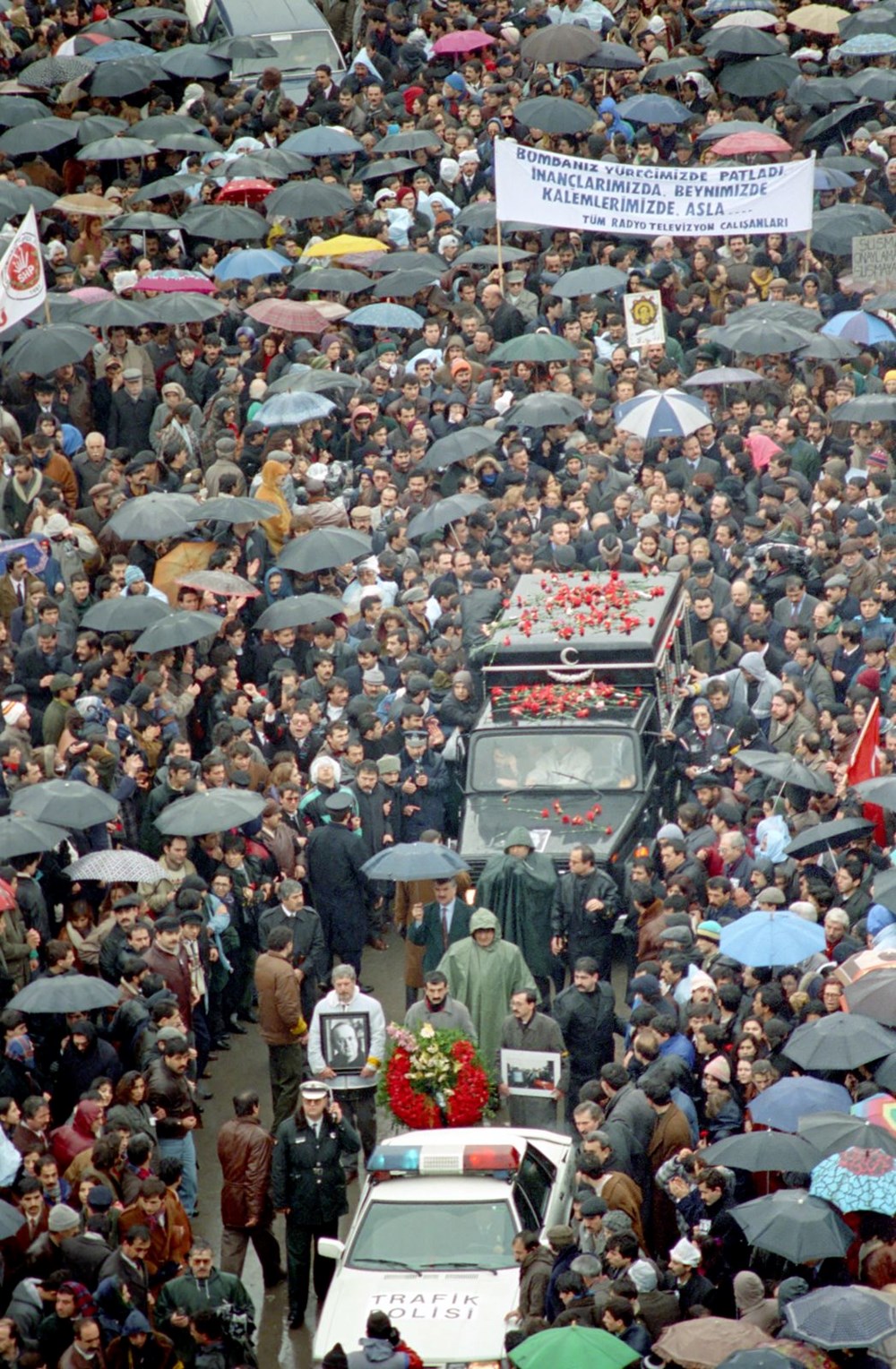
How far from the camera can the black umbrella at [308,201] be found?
87.3 feet

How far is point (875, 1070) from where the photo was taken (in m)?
13.7

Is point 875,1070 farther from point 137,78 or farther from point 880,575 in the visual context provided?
point 137,78

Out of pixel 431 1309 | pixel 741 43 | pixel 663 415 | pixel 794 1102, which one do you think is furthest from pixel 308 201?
pixel 431 1309

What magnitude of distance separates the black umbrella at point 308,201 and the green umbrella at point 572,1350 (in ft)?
57.7

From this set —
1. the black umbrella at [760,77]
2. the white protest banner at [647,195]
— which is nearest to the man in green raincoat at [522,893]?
the white protest banner at [647,195]

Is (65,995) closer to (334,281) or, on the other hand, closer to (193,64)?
(334,281)

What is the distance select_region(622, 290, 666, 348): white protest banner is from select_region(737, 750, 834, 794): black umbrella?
8227 mm

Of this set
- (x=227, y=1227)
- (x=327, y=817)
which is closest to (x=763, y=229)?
(x=327, y=817)

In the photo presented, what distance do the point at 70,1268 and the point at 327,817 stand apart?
585cm

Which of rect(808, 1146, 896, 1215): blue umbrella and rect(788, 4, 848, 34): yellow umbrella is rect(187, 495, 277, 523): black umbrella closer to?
rect(808, 1146, 896, 1215): blue umbrella

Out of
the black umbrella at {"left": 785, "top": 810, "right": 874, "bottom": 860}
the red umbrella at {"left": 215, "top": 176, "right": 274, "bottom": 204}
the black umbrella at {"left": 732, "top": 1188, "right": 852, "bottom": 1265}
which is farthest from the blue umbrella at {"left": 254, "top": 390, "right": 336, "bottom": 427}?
the black umbrella at {"left": 732, "top": 1188, "right": 852, "bottom": 1265}

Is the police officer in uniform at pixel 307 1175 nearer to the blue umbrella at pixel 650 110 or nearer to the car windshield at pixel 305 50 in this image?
the blue umbrella at pixel 650 110

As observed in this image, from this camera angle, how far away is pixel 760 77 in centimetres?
3003

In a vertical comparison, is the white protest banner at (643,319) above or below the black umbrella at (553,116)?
below
